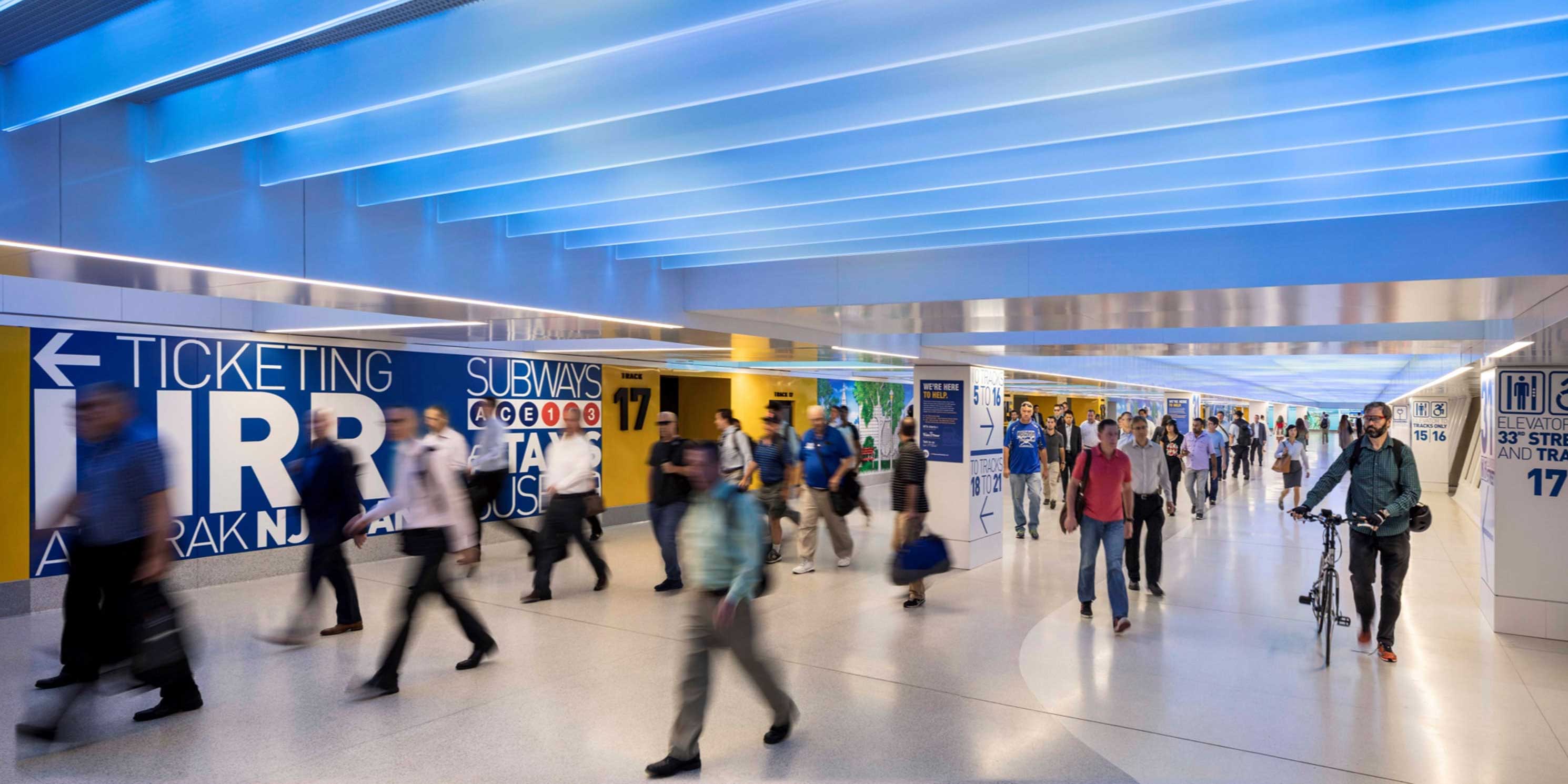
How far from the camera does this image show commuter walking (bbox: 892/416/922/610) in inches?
296

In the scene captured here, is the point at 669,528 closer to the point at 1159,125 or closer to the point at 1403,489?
the point at 1403,489

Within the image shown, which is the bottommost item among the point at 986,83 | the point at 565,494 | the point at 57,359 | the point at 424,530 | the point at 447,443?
the point at 565,494

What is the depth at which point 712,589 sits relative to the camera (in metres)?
4.26

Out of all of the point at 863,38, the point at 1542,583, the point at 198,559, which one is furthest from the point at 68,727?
the point at 1542,583

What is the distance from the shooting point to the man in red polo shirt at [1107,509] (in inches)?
276

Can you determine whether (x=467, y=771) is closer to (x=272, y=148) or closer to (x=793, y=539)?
(x=272, y=148)

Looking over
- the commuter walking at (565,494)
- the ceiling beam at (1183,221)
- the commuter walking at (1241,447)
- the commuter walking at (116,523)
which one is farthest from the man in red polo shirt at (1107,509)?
the commuter walking at (1241,447)

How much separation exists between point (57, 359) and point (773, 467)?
6.72m

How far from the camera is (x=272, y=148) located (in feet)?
12.3

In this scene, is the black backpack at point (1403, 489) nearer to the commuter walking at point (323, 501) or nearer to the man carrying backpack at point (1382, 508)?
the man carrying backpack at point (1382, 508)

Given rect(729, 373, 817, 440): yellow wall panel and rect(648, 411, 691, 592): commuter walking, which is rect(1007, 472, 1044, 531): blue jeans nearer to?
rect(648, 411, 691, 592): commuter walking

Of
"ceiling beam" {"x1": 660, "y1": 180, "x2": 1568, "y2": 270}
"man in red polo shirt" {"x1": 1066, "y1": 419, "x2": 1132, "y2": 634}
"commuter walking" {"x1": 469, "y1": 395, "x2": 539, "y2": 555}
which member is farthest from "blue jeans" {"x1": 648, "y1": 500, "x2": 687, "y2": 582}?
"man in red polo shirt" {"x1": 1066, "y1": 419, "x2": 1132, "y2": 634}

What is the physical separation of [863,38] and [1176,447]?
12260 mm

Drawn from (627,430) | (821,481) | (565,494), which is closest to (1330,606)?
(821,481)
